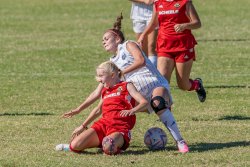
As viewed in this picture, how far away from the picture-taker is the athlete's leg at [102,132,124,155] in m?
9.72

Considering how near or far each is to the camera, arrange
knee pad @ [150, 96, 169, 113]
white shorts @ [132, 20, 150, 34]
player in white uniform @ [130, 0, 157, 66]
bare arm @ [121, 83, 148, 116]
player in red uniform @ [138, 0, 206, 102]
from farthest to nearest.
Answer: white shorts @ [132, 20, 150, 34], player in white uniform @ [130, 0, 157, 66], player in red uniform @ [138, 0, 206, 102], knee pad @ [150, 96, 169, 113], bare arm @ [121, 83, 148, 116]

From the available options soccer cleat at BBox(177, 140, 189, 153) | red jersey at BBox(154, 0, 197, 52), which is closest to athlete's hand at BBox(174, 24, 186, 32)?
red jersey at BBox(154, 0, 197, 52)

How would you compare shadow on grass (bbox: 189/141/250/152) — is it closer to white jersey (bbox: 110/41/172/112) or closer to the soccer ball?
the soccer ball

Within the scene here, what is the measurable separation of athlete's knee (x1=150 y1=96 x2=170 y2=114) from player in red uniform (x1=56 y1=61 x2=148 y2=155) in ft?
0.55

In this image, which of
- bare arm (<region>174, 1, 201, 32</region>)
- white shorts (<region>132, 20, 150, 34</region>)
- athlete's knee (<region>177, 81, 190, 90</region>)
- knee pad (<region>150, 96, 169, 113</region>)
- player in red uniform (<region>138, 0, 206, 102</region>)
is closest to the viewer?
knee pad (<region>150, 96, 169, 113</region>)

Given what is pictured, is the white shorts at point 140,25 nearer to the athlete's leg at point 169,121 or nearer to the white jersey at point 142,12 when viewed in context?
the white jersey at point 142,12

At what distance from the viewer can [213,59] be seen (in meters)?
19.1

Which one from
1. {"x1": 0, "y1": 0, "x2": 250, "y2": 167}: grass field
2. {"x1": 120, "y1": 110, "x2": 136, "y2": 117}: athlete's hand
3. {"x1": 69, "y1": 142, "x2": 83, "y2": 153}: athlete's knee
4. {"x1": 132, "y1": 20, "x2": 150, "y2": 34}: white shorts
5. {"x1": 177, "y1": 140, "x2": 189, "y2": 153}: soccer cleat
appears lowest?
{"x1": 0, "y1": 0, "x2": 250, "y2": 167}: grass field

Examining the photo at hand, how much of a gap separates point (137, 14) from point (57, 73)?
2.57 m

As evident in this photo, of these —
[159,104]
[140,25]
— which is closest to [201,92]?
[140,25]

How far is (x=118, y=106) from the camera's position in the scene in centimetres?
1002

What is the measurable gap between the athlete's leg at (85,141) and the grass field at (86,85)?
10 centimetres

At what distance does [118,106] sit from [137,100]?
0.27 metres

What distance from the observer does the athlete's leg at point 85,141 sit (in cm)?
988
